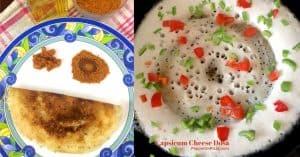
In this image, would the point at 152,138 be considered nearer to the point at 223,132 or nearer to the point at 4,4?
the point at 223,132

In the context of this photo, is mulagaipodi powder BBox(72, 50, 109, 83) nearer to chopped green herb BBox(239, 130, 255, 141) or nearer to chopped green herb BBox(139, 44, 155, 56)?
chopped green herb BBox(139, 44, 155, 56)

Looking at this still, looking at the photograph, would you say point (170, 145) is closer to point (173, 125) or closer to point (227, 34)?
point (173, 125)

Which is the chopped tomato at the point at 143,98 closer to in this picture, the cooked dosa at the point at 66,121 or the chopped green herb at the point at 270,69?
the cooked dosa at the point at 66,121

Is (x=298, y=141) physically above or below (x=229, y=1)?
below

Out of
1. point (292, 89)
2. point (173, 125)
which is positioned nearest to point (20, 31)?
point (173, 125)

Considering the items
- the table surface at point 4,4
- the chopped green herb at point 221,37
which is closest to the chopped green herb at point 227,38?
the chopped green herb at point 221,37

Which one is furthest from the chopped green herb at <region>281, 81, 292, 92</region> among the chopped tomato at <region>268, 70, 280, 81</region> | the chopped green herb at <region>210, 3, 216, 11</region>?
the chopped green herb at <region>210, 3, 216, 11</region>

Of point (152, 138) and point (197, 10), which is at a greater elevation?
point (197, 10)

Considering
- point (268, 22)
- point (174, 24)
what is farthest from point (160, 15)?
point (268, 22)
